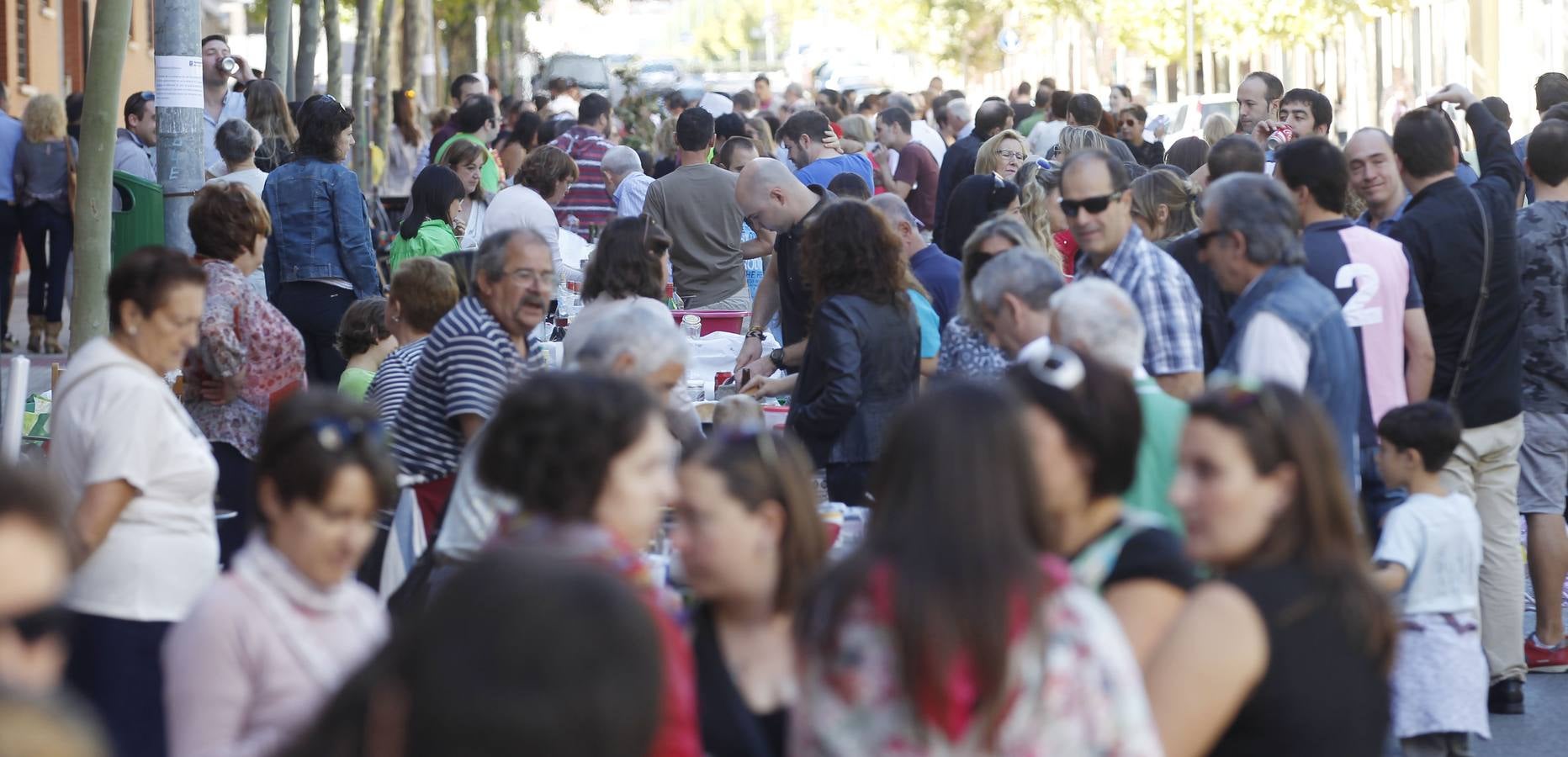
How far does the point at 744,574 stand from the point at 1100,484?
63 centimetres

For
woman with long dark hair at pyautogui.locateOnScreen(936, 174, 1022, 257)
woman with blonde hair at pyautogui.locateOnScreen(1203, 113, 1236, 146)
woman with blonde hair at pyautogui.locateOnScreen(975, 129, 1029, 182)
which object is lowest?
woman with long dark hair at pyautogui.locateOnScreen(936, 174, 1022, 257)

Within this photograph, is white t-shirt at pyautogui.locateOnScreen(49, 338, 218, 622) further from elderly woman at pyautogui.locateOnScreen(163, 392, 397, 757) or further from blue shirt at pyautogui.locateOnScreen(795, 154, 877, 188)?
blue shirt at pyautogui.locateOnScreen(795, 154, 877, 188)

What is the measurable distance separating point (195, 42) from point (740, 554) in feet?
22.1

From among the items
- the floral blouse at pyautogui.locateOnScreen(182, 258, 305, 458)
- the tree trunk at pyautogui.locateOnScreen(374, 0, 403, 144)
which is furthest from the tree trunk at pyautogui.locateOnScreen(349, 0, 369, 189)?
the floral blouse at pyautogui.locateOnScreen(182, 258, 305, 458)

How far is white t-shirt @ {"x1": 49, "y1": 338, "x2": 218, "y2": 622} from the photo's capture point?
4.50 metres

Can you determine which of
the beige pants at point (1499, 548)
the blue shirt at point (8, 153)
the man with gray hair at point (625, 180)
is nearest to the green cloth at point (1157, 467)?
the beige pants at point (1499, 548)

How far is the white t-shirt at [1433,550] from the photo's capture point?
20.0 ft

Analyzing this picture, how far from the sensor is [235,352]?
261 inches

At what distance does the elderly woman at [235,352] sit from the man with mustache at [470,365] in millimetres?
1145

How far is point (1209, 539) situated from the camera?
3145 mm

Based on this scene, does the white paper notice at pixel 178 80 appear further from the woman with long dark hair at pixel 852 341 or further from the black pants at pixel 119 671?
the black pants at pixel 119 671

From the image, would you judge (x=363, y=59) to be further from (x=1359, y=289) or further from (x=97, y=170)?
(x=1359, y=289)

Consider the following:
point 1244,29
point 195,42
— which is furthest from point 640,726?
point 1244,29

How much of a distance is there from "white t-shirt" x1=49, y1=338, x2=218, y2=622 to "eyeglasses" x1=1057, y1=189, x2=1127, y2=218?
2808 mm
